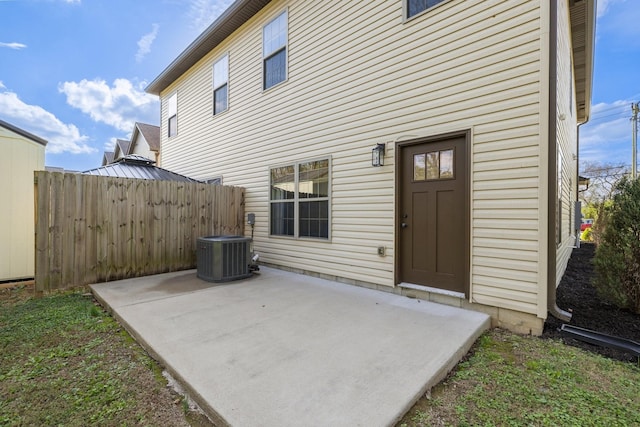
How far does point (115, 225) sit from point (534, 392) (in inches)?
235

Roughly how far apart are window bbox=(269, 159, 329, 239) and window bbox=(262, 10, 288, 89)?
1992mm

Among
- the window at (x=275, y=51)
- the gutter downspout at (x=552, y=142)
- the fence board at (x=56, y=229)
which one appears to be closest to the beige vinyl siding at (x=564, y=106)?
the gutter downspout at (x=552, y=142)

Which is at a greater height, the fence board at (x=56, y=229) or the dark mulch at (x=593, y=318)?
the fence board at (x=56, y=229)

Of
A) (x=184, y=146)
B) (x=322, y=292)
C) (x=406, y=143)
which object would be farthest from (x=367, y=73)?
(x=184, y=146)

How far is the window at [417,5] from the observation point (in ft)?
13.0

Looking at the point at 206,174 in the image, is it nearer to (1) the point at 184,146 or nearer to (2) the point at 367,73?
(1) the point at 184,146

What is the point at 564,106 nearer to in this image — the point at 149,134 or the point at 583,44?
the point at 583,44

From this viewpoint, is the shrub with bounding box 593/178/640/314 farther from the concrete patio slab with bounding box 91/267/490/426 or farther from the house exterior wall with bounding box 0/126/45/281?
the house exterior wall with bounding box 0/126/45/281

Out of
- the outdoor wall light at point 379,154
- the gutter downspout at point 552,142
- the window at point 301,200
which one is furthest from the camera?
the window at point 301,200

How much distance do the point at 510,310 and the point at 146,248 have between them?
227 inches

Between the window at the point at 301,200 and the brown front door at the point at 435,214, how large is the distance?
1.51 m

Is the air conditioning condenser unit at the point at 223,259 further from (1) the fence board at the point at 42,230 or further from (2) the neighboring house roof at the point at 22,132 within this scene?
(2) the neighboring house roof at the point at 22,132

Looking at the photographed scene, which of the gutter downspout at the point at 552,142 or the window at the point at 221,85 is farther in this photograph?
the window at the point at 221,85

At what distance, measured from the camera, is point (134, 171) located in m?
6.44
